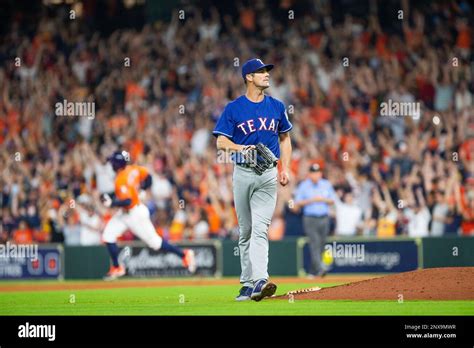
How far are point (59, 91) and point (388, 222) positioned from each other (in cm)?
960

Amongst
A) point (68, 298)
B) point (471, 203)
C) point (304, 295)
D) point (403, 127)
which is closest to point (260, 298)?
point (304, 295)

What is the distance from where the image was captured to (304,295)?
42.9 ft

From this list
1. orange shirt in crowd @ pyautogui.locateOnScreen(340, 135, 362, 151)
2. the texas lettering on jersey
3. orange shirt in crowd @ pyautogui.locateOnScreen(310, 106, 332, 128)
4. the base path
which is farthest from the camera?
orange shirt in crowd @ pyautogui.locateOnScreen(310, 106, 332, 128)

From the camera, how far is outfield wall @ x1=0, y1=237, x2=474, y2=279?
70.0ft

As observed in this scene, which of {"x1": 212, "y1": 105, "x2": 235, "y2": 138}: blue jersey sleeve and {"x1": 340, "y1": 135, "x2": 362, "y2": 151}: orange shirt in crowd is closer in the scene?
{"x1": 212, "y1": 105, "x2": 235, "y2": 138}: blue jersey sleeve

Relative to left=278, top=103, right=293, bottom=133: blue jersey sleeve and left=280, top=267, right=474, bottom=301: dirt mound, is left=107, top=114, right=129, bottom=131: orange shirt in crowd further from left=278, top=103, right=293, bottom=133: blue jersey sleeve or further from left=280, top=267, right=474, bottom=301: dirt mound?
left=278, top=103, right=293, bottom=133: blue jersey sleeve

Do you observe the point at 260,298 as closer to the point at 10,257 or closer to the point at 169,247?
the point at 169,247

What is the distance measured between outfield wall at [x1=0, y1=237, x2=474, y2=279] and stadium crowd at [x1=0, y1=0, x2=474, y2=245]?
1.53ft

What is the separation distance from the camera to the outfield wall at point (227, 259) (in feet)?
70.0

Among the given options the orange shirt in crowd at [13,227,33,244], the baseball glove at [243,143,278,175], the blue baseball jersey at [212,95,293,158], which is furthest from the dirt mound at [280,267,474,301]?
the orange shirt in crowd at [13,227,33,244]

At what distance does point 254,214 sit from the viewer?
12180 mm

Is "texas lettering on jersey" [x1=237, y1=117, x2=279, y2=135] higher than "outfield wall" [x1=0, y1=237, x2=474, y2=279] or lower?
higher

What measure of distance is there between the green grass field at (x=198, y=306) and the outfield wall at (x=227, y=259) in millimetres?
6670

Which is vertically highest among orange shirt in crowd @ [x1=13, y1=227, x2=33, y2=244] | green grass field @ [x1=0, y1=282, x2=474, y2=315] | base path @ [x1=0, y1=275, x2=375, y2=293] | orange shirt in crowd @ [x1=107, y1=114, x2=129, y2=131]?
orange shirt in crowd @ [x1=107, y1=114, x2=129, y2=131]
